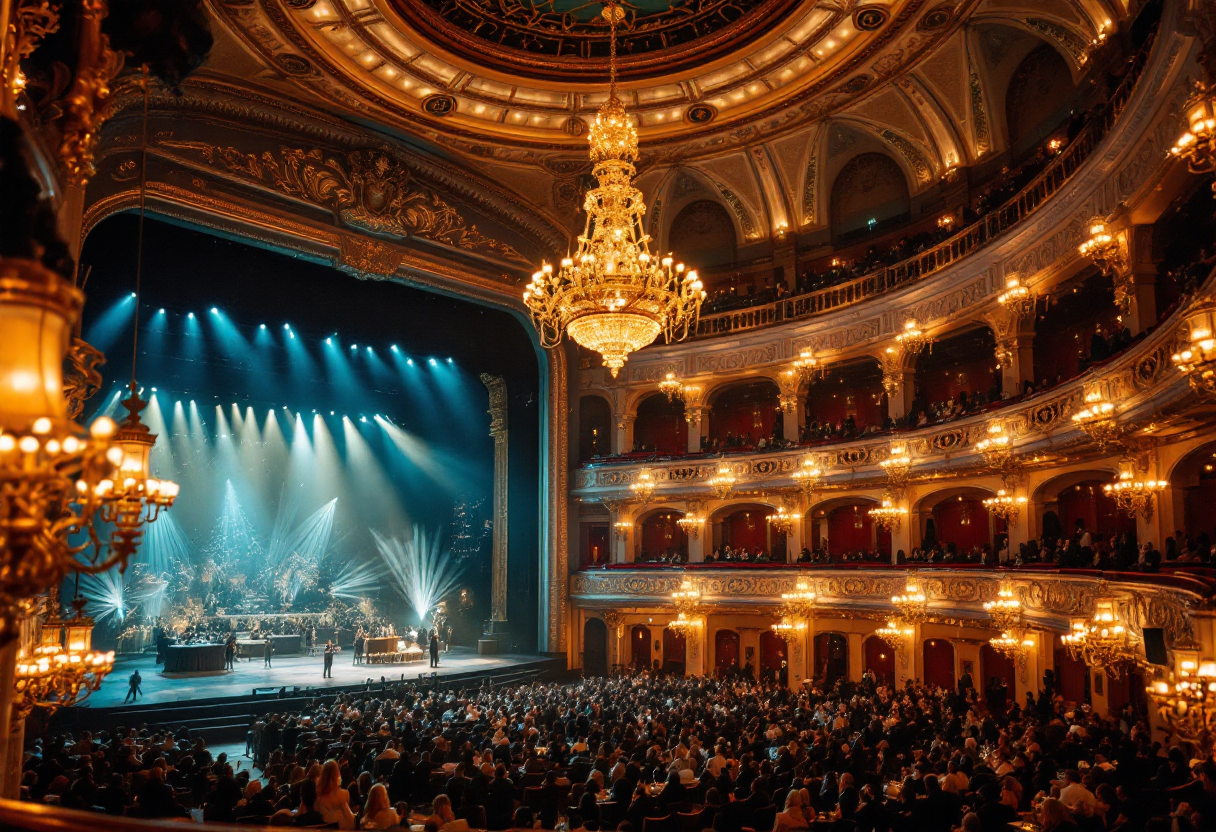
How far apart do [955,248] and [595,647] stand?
596 inches

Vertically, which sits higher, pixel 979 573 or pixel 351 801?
pixel 979 573

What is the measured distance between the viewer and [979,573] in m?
17.2

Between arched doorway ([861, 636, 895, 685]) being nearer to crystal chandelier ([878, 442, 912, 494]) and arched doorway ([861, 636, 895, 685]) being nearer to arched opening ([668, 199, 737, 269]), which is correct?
crystal chandelier ([878, 442, 912, 494])

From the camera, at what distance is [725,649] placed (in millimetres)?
25219

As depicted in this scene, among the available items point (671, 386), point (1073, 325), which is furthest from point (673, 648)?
point (1073, 325)

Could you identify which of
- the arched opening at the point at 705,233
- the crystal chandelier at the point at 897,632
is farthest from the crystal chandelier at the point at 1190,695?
the arched opening at the point at 705,233

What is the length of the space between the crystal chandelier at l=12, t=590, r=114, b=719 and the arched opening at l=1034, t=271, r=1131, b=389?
51.8 feet

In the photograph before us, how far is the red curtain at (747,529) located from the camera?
83.9 ft

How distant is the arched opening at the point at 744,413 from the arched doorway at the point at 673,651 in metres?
5.90

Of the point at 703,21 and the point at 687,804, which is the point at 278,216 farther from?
the point at 687,804

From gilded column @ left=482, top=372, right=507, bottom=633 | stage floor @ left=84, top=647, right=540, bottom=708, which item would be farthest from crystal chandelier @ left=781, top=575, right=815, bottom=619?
gilded column @ left=482, top=372, right=507, bottom=633

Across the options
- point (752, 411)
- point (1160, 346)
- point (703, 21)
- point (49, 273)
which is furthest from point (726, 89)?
point (49, 273)

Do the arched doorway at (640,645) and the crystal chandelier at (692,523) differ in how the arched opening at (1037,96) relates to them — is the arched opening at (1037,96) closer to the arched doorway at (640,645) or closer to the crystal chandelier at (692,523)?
the crystal chandelier at (692,523)

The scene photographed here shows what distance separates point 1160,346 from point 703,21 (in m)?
11.3
